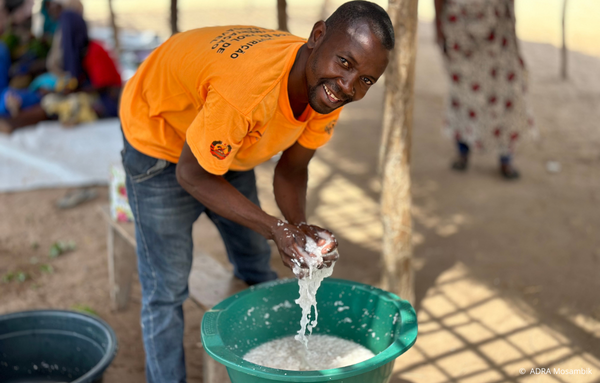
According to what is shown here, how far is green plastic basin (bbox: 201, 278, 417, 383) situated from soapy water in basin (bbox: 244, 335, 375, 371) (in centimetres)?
3

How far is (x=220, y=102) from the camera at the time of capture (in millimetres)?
1472

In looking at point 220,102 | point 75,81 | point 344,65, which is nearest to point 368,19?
point 344,65

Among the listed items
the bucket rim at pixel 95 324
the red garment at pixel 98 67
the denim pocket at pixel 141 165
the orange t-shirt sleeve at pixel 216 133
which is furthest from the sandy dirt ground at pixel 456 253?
the orange t-shirt sleeve at pixel 216 133

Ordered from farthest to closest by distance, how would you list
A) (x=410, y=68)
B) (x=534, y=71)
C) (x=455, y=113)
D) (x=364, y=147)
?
(x=534, y=71), (x=364, y=147), (x=455, y=113), (x=410, y=68)

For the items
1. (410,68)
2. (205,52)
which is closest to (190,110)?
(205,52)

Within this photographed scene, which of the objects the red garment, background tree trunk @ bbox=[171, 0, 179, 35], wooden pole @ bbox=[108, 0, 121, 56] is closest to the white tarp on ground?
the red garment

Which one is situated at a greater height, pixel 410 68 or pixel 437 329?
pixel 410 68

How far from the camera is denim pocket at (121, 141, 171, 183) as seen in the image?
183 cm

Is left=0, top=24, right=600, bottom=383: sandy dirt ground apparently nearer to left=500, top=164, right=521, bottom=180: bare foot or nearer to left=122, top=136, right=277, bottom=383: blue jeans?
left=500, top=164, right=521, bottom=180: bare foot

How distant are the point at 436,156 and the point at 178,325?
343 centimetres

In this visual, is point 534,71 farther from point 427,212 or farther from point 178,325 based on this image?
point 178,325

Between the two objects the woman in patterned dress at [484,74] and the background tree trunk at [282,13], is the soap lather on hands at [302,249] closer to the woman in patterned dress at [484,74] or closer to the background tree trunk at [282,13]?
the background tree trunk at [282,13]

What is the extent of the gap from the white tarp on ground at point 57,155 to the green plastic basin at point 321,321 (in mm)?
2935

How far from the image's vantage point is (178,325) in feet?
6.53
